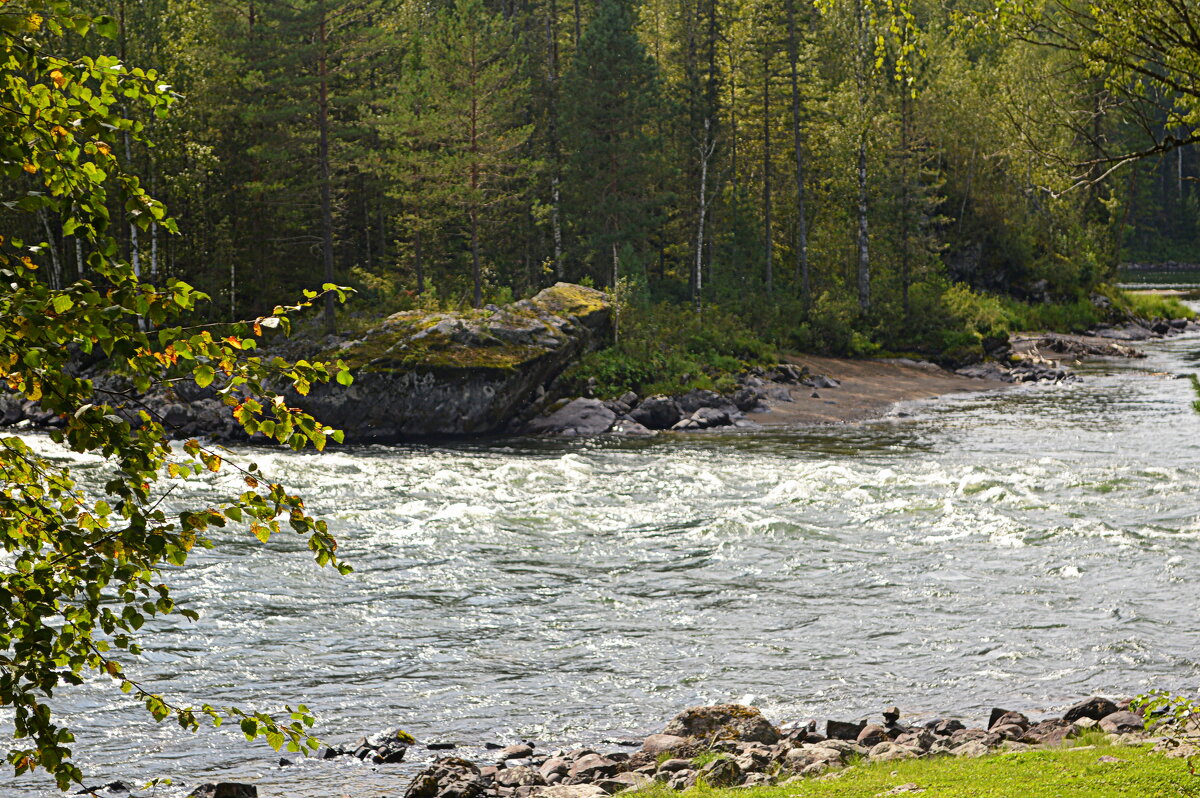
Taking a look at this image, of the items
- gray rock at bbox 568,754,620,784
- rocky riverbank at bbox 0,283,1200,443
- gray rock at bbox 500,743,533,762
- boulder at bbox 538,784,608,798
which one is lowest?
gray rock at bbox 500,743,533,762

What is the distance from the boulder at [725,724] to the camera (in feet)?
40.0

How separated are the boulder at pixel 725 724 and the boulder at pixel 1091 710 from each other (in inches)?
128

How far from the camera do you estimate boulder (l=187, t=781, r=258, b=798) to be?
423 inches

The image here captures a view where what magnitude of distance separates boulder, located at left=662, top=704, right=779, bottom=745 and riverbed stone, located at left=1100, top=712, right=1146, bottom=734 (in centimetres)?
347

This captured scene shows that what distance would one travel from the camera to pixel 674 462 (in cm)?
2958

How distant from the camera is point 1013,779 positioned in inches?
375

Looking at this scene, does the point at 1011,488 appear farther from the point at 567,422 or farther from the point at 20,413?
the point at 20,413

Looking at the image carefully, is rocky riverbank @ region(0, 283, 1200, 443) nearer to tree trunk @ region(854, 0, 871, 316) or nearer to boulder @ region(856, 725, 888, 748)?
tree trunk @ region(854, 0, 871, 316)

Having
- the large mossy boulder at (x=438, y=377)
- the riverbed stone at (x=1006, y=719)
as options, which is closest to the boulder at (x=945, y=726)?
the riverbed stone at (x=1006, y=719)

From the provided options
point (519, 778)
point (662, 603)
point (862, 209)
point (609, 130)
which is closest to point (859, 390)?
point (862, 209)

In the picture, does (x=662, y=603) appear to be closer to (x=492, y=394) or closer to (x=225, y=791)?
(x=225, y=791)

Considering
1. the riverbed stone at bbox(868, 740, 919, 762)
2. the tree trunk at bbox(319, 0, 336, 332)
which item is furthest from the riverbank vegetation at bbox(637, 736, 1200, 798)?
the tree trunk at bbox(319, 0, 336, 332)

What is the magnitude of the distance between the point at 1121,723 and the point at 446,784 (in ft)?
23.3

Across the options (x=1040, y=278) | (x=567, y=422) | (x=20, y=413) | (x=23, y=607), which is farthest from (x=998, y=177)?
(x=23, y=607)
